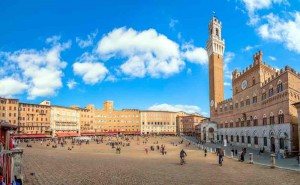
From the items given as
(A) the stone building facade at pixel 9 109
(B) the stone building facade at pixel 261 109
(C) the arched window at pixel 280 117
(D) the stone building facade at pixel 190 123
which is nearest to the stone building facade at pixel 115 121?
(D) the stone building facade at pixel 190 123

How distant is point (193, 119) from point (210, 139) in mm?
56502

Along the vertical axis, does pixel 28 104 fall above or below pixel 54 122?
above

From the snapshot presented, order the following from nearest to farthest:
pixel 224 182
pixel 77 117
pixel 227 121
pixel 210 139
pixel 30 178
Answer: pixel 224 182
pixel 30 178
pixel 227 121
pixel 210 139
pixel 77 117

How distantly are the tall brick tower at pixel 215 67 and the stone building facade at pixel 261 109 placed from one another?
2528 mm

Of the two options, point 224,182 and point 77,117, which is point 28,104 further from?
point 224,182

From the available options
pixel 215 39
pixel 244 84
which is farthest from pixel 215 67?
pixel 244 84

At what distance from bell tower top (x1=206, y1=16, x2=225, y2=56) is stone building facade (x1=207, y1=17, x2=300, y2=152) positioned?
15507 mm

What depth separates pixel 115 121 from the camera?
12631 centimetres

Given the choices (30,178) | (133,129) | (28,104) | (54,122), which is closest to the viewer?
(30,178)

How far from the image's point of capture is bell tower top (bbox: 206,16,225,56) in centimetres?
7646

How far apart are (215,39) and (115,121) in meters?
66.7

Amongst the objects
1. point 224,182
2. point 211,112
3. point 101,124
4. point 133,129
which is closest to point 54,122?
point 101,124

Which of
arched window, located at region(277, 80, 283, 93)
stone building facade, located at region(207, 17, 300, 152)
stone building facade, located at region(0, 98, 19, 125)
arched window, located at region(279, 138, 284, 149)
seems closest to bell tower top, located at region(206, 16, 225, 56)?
stone building facade, located at region(207, 17, 300, 152)

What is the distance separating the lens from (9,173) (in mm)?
11414
